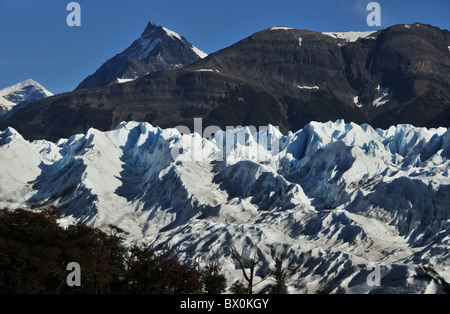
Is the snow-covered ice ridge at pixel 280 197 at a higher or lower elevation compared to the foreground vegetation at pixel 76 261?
higher

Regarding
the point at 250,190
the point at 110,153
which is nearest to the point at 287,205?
the point at 250,190

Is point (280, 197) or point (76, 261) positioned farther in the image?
point (280, 197)

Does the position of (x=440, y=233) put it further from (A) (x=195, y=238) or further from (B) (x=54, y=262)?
(B) (x=54, y=262)

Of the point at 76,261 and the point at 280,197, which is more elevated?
the point at 280,197

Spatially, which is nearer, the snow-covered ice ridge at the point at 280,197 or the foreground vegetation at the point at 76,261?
the foreground vegetation at the point at 76,261

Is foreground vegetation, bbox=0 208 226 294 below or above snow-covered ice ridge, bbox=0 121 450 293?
below

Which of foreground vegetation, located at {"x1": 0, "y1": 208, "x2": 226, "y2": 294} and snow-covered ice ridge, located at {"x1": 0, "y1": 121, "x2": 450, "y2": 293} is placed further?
snow-covered ice ridge, located at {"x1": 0, "y1": 121, "x2": 450, "y2": 293}
